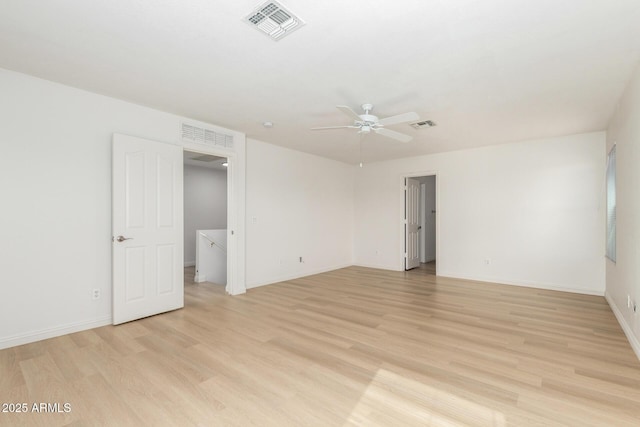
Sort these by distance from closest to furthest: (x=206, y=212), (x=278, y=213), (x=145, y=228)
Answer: (x=145, y=228) < (x=278, y=213) < (x=206, y=212)

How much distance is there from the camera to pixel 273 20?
2137mm

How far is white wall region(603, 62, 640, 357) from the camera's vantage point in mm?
2807

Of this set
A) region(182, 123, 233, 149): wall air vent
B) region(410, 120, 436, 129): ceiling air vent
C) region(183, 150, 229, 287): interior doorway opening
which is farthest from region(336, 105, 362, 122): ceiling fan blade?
region(183, 150, 229, 287): interior doorway opening

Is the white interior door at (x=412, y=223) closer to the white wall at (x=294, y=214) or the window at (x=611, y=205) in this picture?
the white wall at (x=294, y=214)

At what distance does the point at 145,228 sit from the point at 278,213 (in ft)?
8.32

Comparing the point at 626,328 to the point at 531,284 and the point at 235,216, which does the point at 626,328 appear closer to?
the point at 531,284

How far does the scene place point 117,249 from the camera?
141 inches

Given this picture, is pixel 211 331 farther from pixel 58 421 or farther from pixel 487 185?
pixel 487 185

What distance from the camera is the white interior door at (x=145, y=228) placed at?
11.7 feet

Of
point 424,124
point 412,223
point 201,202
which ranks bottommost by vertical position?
point 412,223

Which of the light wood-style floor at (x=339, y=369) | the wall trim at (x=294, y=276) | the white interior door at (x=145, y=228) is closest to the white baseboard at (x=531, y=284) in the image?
the light wood-style floor at (x=339, y=369)

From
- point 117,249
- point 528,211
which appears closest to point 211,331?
point 117,249

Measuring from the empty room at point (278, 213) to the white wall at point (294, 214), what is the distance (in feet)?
0.22

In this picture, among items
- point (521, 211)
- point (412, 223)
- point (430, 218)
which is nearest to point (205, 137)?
point (412, 223)
